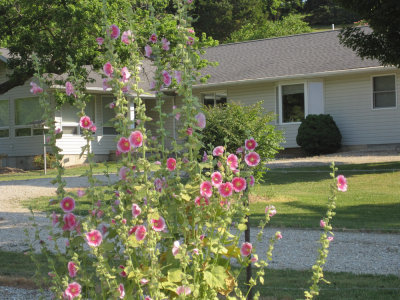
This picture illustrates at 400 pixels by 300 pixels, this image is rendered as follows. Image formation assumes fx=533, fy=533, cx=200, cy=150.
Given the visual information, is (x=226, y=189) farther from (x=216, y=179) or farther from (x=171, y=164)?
(x=171, y=164)

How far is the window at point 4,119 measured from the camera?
23641 mm

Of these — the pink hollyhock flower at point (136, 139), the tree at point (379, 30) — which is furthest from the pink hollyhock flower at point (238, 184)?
the tree at point (379, 30)

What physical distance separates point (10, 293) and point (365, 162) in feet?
43.5

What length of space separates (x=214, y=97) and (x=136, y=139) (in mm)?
20496

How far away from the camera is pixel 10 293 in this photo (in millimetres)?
4910

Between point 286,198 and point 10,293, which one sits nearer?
point 10,293

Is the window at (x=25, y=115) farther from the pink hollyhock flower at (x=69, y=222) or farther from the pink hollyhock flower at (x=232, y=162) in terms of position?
the pink hollyhock flower at (x=232, y=162)

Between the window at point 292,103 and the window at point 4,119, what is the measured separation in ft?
39.5

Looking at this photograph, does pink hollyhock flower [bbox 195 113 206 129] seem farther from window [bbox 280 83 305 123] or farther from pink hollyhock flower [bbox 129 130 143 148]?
window [bbox 280 83 305 123]

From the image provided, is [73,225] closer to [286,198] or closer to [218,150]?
[218,150]

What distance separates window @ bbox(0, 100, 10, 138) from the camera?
23641 millimetres

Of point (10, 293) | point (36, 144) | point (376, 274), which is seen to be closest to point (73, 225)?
point (10, 293)

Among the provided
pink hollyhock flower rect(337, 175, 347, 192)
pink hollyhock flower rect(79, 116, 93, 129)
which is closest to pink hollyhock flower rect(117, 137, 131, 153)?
pink hollyhock flower rect(79, 116, 93, 129)

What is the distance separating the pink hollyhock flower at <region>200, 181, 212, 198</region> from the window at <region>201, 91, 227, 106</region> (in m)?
20.1
